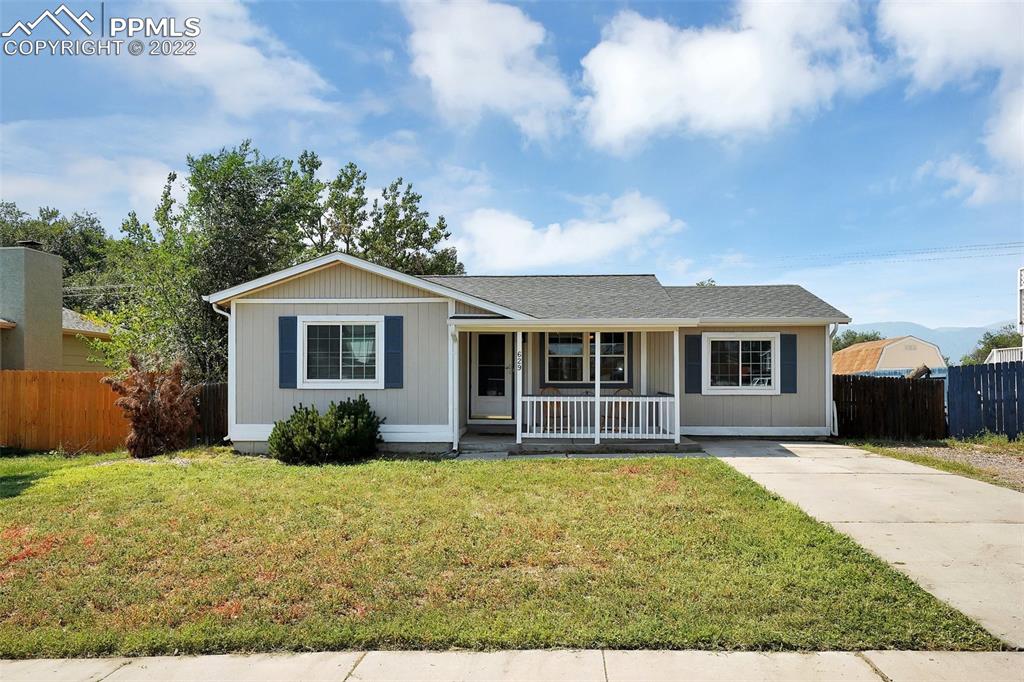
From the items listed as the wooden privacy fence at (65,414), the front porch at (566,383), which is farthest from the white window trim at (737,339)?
the wooden privacy fence at (65,414)

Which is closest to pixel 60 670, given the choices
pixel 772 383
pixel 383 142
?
pixel 772 383

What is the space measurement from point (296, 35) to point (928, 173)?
16.4m

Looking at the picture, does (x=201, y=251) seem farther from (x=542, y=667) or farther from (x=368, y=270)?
(x=542, y=667)

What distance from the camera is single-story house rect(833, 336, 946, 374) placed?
1446 inches

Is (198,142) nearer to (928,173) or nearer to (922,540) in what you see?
(922,540)

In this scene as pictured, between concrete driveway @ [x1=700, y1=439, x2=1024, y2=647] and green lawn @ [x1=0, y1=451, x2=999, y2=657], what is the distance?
1.03 feet

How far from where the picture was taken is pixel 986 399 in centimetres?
1128

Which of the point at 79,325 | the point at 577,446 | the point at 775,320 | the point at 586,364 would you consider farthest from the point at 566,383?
the point at 79,325

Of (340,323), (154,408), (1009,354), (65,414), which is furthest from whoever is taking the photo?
(1009,354)

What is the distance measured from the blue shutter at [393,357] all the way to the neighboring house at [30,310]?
10426mm

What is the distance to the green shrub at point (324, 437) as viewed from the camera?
957 cm

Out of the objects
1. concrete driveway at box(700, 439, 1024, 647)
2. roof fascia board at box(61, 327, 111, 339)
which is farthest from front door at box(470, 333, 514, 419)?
roof fascia board at box(61, 327, 111, 339)

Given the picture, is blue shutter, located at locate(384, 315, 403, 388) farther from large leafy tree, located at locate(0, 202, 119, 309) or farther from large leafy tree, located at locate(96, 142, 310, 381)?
large leafy tree, located at locate(0, 202, 119, 309)

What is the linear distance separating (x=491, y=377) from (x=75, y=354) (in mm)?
13985
